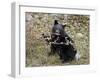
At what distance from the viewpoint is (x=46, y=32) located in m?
1.39

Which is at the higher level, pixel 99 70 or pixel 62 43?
pixel 62 43

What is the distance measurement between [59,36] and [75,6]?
0.18 meters

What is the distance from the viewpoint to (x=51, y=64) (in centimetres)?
141

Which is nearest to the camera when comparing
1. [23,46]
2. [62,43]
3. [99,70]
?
[23,46]

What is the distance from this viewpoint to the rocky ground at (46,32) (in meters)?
1.36

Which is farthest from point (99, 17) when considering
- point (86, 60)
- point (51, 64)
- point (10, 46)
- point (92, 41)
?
point (10, 46)

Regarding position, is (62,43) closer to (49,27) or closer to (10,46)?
(49,27)

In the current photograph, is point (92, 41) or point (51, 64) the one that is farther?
point (92, 41)

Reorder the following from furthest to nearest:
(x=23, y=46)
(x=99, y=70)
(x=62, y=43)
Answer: (x=99, y=70)
(x=62, y=43)
(x=23, y=46)

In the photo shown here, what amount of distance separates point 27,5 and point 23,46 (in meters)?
0.20

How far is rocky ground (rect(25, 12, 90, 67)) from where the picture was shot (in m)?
1.36

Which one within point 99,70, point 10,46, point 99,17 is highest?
point 99,17

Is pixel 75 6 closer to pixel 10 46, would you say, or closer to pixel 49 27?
pixel 49 27

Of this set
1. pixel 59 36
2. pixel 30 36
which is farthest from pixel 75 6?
pixel 30 36
